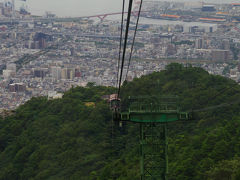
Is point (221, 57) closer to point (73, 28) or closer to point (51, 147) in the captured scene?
point (51, 147)

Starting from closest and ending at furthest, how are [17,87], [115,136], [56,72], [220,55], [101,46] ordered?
[115,136] → [220,55] → [17,87] → [56,72] → [101,46]

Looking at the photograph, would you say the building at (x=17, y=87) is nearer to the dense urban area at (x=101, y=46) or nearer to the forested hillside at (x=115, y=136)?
the dense urban area at (x=101, y=46)

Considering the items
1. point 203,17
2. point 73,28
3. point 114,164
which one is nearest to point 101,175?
point 114,164

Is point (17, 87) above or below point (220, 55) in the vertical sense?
below

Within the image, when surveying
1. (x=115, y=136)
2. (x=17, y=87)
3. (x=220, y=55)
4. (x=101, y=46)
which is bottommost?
(x=17, y=87)

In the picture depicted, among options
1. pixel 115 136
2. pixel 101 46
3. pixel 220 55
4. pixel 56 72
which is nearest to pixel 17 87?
pixel 56 72

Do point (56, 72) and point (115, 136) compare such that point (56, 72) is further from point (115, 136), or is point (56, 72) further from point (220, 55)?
point (115, 136)
